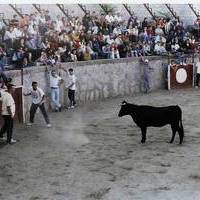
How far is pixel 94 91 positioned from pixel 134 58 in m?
2.64

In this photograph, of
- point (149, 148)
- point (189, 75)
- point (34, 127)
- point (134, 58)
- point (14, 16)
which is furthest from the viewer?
point (189, 75)

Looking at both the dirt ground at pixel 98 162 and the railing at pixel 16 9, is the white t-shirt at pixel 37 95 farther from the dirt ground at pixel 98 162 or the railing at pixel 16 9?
the railing at pixel 16 9

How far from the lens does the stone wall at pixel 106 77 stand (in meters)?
19.7

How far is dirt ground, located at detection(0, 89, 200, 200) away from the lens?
984cm

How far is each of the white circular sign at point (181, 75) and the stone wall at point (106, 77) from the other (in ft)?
2.60

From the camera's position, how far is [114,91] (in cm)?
2194

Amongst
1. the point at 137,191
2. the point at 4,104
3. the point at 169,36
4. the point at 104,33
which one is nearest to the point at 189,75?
the point at 169,36

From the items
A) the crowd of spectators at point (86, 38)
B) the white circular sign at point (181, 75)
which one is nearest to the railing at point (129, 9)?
the crowd of spectators at point (86, 38)

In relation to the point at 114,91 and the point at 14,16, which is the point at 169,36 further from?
the point at 14,16

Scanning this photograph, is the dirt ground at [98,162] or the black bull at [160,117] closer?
the dirt ground at [98,162]

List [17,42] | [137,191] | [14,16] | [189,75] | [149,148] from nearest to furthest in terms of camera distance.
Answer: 1. [137,191]
2. [149,148]
3. [17,42]
4. [14,16]
5. [189,75]

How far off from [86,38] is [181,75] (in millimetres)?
4978

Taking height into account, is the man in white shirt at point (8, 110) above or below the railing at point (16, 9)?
below

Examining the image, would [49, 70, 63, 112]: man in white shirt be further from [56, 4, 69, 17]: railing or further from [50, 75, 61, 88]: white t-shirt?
[56, 4, 69, 17]: railing
